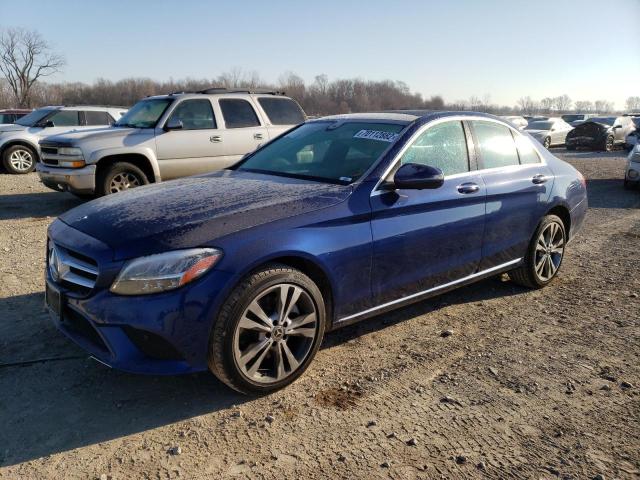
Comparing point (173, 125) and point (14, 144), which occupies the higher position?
point (173, 125)

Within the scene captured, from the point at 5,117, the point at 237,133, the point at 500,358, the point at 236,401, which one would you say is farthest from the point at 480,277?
the point at 5,117

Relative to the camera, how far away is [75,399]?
3.07 metres

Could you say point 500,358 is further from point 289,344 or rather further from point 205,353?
point 205,353

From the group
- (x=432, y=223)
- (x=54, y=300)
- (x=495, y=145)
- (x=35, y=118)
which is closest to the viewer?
(x=54, y=300)

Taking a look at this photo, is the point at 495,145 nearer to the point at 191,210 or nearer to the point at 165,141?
the point at 191,210

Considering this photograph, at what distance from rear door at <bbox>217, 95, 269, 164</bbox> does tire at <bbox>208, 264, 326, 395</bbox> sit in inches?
241

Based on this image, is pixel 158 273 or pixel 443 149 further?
pixel 443 149

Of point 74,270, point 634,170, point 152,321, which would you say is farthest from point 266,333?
point 634,170

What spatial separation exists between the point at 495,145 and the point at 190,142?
217 inches

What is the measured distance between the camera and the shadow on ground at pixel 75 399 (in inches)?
107

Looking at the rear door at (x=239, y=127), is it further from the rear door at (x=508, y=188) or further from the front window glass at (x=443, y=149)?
the front window glass at (x=443, y=149)

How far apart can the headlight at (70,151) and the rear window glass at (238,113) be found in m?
2.35

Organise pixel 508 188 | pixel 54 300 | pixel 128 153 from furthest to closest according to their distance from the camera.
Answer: pixel 128 153, pixel 508 188, pixel 54 300

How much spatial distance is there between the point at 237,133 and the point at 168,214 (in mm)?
6126
